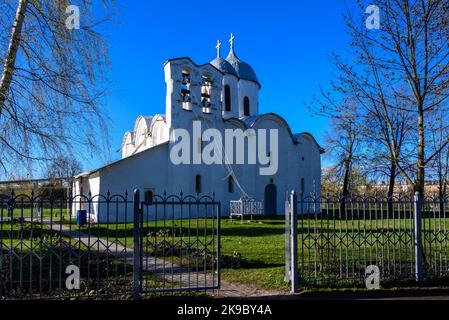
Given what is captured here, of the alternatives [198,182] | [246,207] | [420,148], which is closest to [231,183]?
[198,182]

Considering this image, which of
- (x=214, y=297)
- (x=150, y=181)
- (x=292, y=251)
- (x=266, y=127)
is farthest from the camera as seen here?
(x=266, y=127)

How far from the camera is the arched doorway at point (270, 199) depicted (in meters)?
30.7

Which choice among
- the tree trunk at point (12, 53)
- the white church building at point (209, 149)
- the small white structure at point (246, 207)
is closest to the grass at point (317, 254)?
→ the tree trunk at point (12, 53)

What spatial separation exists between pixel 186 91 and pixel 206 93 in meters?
1.71

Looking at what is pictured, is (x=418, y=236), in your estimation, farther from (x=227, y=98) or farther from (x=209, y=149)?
(x=227, y=98)

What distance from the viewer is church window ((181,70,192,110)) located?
25.8m

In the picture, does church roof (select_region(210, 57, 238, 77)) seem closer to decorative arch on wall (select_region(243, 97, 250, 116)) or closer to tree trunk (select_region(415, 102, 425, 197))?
decorative arch on wall (select_region(243, 97, 250, 116))

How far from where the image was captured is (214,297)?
7047 mm

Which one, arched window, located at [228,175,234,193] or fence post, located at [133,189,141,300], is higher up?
arched window, located at [228,175,234,193]

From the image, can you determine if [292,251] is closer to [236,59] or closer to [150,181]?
[150,181]

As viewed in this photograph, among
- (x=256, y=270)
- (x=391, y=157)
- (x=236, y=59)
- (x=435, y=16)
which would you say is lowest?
(x=256, y=270)

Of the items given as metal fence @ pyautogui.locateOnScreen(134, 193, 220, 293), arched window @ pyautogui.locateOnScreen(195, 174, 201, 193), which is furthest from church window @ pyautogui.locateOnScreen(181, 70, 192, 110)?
metal fence @ pyautogui.locateOnScreen(134, 193, 220, 293)
